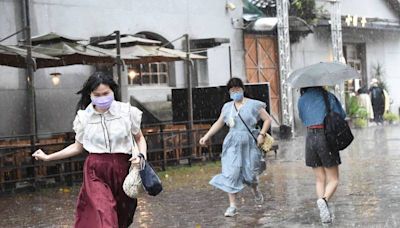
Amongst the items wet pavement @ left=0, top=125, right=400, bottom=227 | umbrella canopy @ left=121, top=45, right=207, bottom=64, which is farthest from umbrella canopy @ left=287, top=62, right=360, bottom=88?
umbrella canopy @ left=121, top=45, right=207, bottom=64

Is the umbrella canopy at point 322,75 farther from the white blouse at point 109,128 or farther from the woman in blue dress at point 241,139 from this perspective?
the white blouse at point 109,128

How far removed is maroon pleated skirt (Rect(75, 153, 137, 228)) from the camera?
614 cm

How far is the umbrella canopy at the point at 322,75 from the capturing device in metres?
8.95

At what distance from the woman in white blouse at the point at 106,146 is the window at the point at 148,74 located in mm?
13777

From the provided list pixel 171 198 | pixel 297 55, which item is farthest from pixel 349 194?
pixel 297 55

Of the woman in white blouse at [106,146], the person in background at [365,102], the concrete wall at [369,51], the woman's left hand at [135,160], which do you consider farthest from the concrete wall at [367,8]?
the woman's left hand at [135,160]

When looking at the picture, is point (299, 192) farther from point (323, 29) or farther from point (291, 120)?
point (323, 29)

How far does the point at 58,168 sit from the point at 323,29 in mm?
15953

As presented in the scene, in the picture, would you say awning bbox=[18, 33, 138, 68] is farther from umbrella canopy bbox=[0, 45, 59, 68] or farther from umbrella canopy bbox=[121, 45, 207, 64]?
umbrella canopy bbox=[0, 45, 59, 68]

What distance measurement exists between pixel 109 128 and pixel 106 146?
15 centimetres

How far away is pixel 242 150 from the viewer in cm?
993

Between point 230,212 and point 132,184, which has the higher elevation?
point 132,184

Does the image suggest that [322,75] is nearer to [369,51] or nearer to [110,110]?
[110,110]

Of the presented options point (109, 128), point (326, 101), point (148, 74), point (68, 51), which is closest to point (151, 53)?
point (68, 51)
